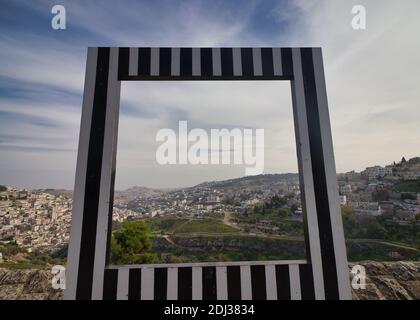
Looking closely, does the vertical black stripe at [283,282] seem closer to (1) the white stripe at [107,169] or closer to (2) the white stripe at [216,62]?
(1) the white stripe at [107,169]

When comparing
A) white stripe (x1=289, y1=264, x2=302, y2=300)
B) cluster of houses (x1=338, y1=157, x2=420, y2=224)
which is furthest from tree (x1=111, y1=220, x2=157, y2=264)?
cluster of houses (x1=338, y1=157, x2=420, y2=224)

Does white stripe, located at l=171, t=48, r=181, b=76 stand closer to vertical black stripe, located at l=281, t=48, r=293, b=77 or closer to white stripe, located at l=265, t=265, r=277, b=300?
vertical black stripe, located at l=281, t=48, r=293, b=77

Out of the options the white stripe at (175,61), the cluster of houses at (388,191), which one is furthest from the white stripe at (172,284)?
the cluster of houses at (388,191)

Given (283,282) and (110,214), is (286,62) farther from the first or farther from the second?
(110,214)

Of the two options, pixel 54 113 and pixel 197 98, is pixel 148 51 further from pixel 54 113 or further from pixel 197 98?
pixel 54 113

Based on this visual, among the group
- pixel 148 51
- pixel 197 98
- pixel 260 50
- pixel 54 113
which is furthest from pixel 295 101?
pixel 54 113
